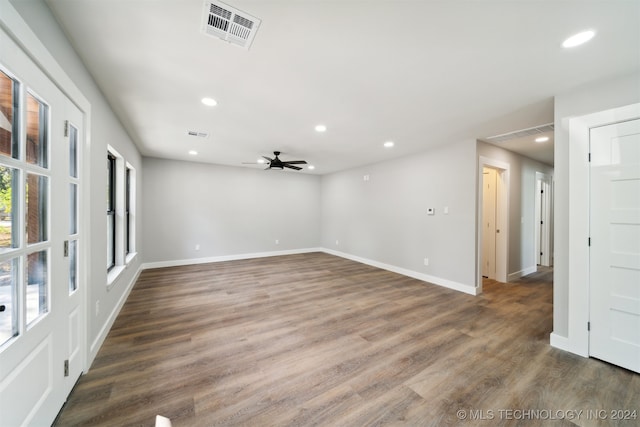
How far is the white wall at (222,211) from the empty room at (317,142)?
1736mm

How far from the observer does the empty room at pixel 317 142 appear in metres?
1.37

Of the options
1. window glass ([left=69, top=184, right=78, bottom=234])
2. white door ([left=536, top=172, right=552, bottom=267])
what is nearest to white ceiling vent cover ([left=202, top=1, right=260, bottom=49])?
window glass ([left=69, top=184, right=78, bottom=234])

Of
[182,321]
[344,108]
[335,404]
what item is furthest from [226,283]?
[344,108]

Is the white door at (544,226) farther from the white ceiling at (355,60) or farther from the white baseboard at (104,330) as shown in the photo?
the white baseboard at (104,330)

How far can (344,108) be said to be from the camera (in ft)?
8.99

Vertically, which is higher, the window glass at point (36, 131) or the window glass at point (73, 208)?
the window glass at point (36, 131)

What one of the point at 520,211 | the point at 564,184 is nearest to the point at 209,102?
the point at 564,184

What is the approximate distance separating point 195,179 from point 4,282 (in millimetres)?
5230

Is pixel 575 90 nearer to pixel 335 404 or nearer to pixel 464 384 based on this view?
pixel 464 384

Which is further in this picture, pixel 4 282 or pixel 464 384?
pixel 464 384

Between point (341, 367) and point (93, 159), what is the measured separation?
2921 mm

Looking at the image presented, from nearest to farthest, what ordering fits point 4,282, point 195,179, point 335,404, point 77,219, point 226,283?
point 4,282 → point 335,404 → point 77,219 → point 226,283 → point 195,179

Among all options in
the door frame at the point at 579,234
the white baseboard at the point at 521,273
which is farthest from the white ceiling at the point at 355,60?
the white baseboard at the point at 521,273

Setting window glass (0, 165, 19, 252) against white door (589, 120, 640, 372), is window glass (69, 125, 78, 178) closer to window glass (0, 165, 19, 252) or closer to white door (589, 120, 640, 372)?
window glass (0, 165, 19, 252)
